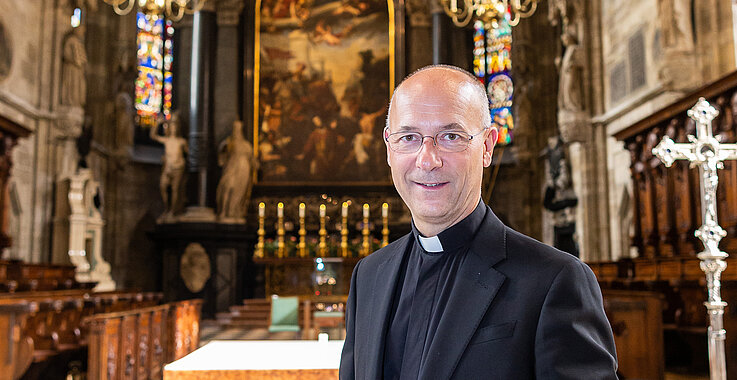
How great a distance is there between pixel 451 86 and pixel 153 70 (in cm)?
1987

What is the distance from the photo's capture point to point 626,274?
32.6 feet

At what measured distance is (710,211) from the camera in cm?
380

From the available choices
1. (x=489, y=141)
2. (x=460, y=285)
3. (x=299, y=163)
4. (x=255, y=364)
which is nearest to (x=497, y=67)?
(x=299, y=163)

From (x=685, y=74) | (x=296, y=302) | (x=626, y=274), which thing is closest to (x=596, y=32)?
(x=685, y=74)

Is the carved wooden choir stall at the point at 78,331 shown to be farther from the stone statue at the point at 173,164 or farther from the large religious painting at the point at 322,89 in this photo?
the large religious painting at the point at 322,89

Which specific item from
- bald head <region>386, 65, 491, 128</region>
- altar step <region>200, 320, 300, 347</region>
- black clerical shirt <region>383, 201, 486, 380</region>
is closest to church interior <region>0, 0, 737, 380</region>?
altar step <region>200, 320, 300, 347</region>

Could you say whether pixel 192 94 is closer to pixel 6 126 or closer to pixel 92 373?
pixel 6 126

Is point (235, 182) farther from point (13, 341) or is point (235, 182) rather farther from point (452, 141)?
point (452, 141)

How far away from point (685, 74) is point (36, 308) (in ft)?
30.1

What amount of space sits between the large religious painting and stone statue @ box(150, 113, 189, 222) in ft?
7.39

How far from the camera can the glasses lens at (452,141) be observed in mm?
1499

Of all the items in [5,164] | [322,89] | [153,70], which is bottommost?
[5,164]

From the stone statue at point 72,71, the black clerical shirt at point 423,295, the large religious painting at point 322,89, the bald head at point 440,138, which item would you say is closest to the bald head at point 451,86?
the bald head at point 440,138

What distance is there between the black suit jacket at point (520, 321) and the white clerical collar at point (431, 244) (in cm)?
9
